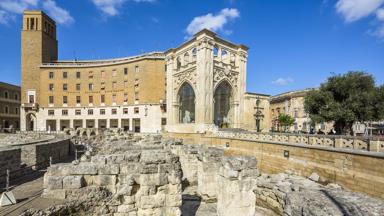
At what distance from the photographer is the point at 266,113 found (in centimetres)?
3425

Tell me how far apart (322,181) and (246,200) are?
9505 mm

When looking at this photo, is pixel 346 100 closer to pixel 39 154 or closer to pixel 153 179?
pixel 153 179

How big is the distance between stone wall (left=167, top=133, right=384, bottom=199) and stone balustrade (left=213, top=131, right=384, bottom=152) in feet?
1.68

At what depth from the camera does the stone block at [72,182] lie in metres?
3.99

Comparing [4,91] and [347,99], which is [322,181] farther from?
[4,91]

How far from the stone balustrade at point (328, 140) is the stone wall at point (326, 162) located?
0.51 meters

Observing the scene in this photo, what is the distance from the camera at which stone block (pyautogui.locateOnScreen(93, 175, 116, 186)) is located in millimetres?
4219

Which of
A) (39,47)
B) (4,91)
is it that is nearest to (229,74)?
(39,47)

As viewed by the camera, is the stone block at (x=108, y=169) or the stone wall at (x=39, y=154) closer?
the stone block at (x=108, y=169)

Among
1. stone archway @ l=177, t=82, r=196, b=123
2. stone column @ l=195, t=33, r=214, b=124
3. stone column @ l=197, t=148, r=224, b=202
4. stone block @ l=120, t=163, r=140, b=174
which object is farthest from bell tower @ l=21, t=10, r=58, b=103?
stone block @ l=120, t=163, r=140, b=174

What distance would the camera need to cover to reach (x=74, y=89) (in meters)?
43.1

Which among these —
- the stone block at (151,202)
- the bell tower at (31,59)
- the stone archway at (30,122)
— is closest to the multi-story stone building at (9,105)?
the stone archway at (30,122)

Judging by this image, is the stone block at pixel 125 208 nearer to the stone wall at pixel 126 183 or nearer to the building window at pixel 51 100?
the stone wall at pixel 126 183

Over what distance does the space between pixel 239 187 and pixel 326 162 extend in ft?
31.1
